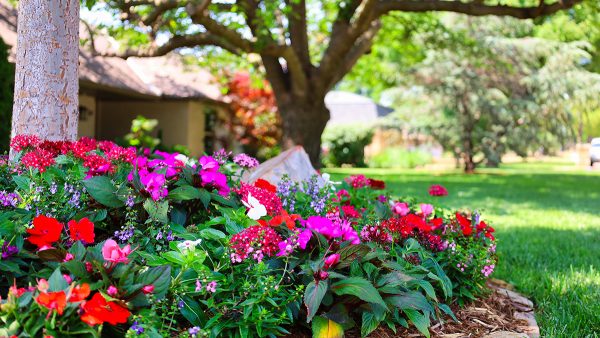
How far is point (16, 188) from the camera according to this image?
2.81 m

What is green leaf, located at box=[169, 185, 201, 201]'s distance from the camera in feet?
8.45

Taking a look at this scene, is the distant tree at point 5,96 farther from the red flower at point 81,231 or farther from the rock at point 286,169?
the red flower at point 81,231

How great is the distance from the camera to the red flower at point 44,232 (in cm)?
211

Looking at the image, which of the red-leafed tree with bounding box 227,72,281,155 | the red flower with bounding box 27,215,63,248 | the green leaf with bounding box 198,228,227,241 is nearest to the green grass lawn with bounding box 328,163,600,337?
the green leaf with bounding box 198,228,227,241

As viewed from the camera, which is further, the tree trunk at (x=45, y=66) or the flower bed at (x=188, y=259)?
the tree trunk at (x=45, y=66)

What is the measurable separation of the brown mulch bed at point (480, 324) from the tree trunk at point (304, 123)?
826 centimetres

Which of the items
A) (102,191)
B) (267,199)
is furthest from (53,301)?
(267,199)

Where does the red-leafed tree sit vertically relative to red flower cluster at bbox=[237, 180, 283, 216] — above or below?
above

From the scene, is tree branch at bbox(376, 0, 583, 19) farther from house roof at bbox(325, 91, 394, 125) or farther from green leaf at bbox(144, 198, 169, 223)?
house roof at bbox(325, 91, 394, 125)

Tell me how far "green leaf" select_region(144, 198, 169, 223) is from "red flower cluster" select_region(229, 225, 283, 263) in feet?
1.21

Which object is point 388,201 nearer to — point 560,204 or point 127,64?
point 560,204

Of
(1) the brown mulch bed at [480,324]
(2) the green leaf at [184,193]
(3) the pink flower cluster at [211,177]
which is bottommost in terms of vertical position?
(1) the brown mulch bed at [480,324]

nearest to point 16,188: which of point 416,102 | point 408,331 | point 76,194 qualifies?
point 76,194

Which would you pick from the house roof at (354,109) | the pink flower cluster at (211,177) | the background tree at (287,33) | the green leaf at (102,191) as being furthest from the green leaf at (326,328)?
the house roof at (354,109)
